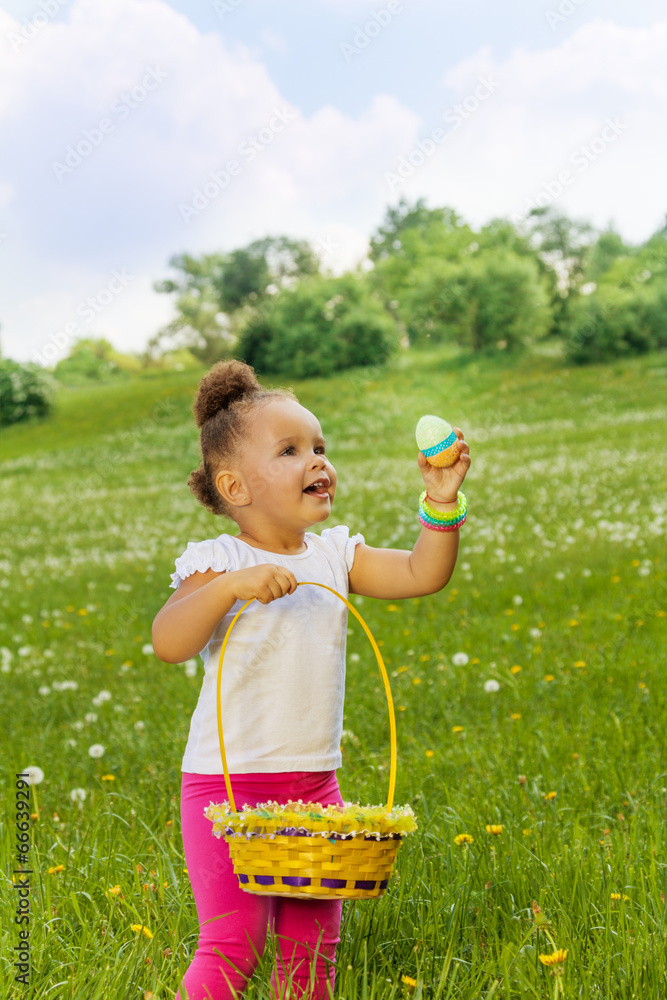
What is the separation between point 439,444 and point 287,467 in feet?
1.24

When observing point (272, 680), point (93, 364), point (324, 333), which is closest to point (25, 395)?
point (93, 364)

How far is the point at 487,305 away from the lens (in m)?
31.0

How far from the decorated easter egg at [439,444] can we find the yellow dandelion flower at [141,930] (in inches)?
54.9

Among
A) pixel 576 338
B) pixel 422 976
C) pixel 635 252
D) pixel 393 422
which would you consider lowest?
pixel 422 976

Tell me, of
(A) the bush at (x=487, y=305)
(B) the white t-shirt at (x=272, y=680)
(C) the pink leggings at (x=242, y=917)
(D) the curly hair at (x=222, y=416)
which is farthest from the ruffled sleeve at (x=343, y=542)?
(A) the bush at (x=487, y=305)

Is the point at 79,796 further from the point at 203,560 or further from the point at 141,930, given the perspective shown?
the point at 203,560

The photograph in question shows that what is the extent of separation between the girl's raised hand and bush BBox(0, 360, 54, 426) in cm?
3284

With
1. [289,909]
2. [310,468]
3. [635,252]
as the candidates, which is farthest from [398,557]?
[635,252]

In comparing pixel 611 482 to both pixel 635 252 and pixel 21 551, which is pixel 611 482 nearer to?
pixel 21 551

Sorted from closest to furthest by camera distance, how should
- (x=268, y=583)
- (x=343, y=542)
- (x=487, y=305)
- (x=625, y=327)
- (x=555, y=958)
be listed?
(x=268, y=583) < (x=555, y=958) < (x=343, y=542) < (x=625, y=327) < (x=487, y=305)

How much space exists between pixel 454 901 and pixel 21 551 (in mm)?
11063

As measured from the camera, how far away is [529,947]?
2.26 m

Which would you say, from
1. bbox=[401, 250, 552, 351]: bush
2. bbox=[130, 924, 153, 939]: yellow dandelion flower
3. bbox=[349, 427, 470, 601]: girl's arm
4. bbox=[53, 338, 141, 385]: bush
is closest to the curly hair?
bbox=[349, 427, 470, 601]: girl's arm

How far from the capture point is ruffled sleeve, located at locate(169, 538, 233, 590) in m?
2.31
